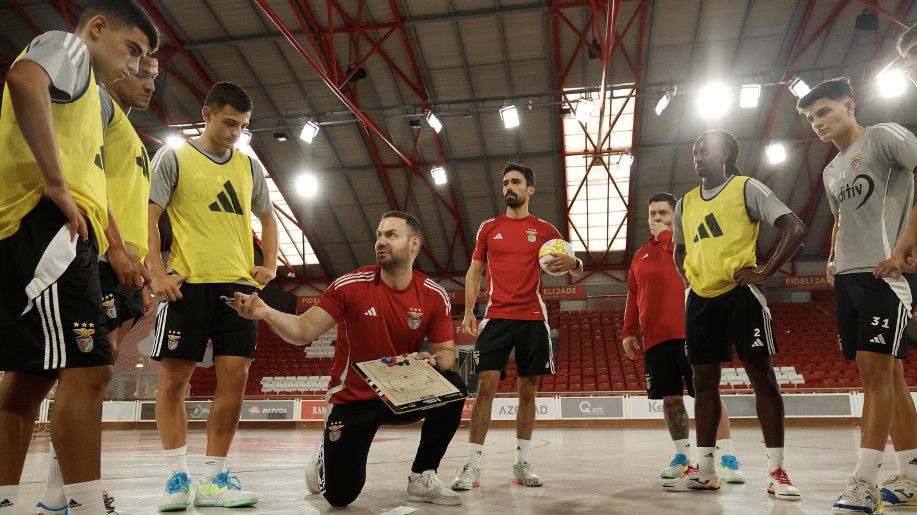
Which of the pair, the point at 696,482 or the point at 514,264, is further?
the point at 514,264

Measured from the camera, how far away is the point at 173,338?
2.90 meters

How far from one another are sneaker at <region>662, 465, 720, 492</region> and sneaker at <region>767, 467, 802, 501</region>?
30cm

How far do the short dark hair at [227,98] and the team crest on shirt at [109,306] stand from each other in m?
1.25

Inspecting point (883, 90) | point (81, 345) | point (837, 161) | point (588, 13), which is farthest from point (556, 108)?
point (81, 345)

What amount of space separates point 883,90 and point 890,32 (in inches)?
109

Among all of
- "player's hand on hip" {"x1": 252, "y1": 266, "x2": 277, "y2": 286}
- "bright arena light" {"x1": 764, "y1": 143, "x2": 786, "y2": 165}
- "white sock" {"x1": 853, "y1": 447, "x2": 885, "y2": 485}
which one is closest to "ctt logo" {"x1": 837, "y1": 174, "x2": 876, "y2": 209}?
"white sock" {"x1": 853, "y1": 447, "x2": 885, "y2": 485}

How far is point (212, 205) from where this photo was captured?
314 cm

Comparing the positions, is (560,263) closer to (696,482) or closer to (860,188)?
(696,482)

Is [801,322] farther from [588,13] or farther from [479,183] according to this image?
[588,13]

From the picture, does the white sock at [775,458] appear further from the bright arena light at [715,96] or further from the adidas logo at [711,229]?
the bright arena light at [715,96]

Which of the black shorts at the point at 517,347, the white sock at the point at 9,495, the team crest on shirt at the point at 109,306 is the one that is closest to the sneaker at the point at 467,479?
the black shorts at the point at 517,347

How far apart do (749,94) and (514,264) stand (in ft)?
32.5

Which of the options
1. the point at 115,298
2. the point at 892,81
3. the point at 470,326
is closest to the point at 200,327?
the point at 115,298

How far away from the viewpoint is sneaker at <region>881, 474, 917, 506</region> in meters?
2.77
